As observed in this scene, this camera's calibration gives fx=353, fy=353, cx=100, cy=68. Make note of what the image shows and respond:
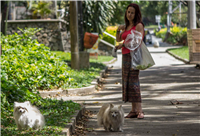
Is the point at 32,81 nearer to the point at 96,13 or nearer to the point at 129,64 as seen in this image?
the point at 129,64

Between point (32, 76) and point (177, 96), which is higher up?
point (32, 76)

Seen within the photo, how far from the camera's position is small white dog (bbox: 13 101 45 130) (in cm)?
530

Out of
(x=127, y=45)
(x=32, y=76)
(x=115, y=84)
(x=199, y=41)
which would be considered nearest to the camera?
(x=127, y=45)

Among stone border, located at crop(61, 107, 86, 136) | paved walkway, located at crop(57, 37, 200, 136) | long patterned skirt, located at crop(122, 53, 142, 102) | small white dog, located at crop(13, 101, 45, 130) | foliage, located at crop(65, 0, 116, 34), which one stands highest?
foliage, located at crop(65, 0, 116, 34)

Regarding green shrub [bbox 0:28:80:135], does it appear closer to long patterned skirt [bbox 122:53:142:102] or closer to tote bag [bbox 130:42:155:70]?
long patterned skirt [bbox 122:53:142:102]

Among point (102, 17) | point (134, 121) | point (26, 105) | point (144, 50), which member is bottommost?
point (134, 121)

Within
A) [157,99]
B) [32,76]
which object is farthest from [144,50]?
[32,76]

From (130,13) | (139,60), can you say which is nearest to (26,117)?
(139,60)

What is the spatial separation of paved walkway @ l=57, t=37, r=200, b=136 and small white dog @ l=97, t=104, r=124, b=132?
11 centimetres

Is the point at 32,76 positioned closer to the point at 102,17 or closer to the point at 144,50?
the point at 144,50

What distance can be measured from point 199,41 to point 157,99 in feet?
25.9

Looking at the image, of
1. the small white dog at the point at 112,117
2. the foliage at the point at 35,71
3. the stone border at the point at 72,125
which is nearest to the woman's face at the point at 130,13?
the small white dog at the point at 112,117

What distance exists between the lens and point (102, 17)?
55.5 feet

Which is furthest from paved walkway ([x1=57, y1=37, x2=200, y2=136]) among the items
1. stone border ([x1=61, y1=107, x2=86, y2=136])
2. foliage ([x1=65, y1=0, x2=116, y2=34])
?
foliage ([x1=65, y1=0, x2=116, y2=34])
